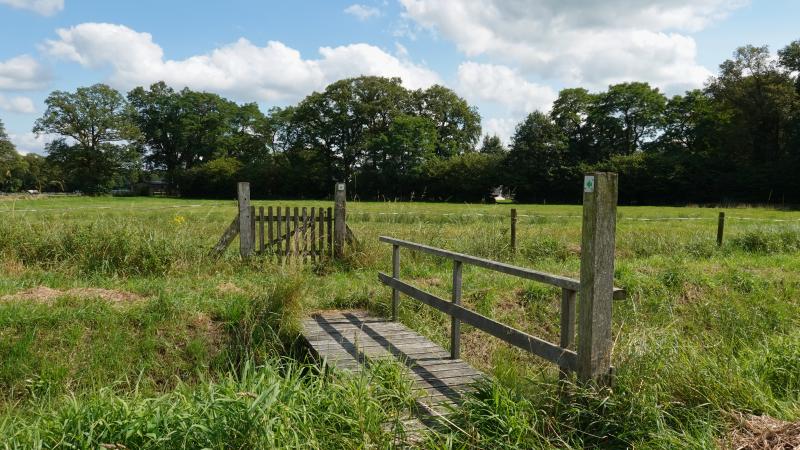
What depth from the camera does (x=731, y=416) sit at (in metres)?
4.19

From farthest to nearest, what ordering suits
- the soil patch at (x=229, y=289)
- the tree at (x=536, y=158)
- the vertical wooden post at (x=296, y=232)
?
1. the tree at (x=536, y=158)
2. the vertical wooden post at (x=296, y=232)
3. the soil patch at (x=229, y=289)

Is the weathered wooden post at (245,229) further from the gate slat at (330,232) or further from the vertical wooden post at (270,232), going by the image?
the gate slat at (330,232)

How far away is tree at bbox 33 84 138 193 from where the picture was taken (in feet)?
209

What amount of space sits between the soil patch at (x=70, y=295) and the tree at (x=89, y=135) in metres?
62.1

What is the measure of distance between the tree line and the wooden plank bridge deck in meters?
38.5

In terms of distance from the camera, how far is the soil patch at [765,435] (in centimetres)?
375

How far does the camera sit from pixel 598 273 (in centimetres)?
428

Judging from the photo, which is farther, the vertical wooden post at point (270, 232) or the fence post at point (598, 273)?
the vertical wooden post at point (270, 232)

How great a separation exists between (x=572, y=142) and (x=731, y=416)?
5831 centimetres

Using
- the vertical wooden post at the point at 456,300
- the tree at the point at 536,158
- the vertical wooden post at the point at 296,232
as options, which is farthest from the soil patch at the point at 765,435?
the tree at the point at 536,158

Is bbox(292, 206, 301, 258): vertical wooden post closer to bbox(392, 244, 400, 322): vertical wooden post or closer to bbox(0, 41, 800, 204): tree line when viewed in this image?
bbox(392, 244, 400, 322): vertical wooden post

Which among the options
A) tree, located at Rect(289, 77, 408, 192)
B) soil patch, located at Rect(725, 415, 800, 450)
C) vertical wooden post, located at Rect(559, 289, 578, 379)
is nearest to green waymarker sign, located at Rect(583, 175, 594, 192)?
vertical wooden post, located at Rect(559, 289, 578, 379)

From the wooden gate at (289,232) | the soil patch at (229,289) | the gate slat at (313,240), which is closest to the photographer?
the soil patch at (229,289)

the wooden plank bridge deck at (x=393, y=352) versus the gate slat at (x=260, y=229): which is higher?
the gate slat at (x=260, y=229)
